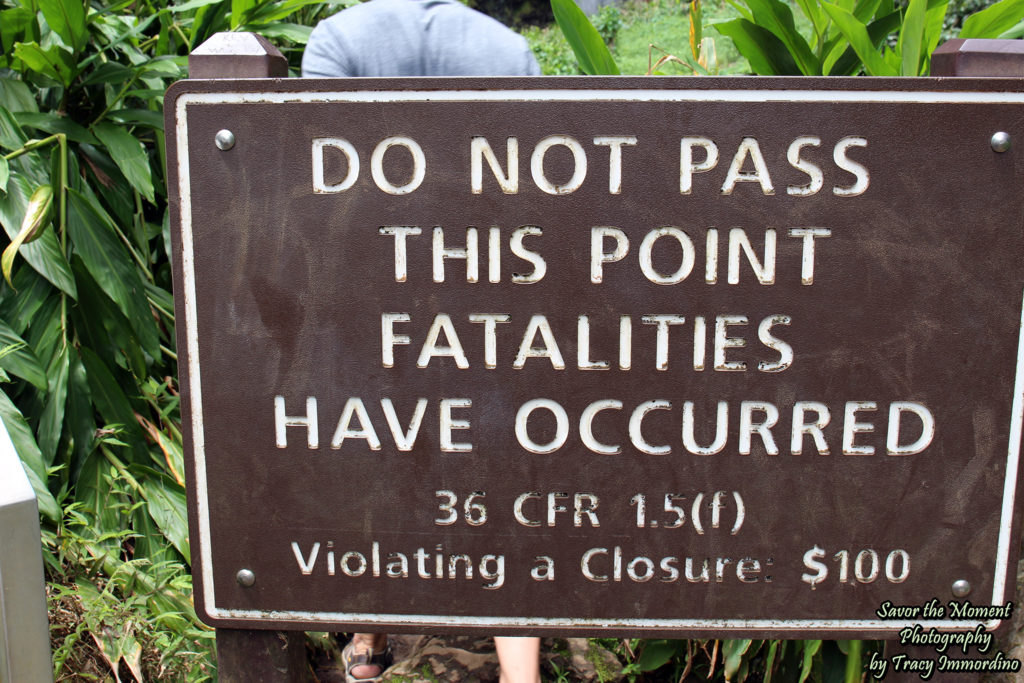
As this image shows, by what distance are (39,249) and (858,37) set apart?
1757 mm

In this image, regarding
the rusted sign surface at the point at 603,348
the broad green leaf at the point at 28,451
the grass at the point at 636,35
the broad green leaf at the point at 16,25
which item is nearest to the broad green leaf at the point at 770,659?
the rusted sign surface at the point at 603,348

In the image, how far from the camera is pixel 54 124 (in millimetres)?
2188

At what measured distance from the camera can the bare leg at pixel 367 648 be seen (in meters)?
1.82

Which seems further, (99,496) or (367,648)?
(99,496)

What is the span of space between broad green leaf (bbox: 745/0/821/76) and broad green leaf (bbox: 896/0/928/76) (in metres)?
0.21

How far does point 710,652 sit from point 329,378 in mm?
1197

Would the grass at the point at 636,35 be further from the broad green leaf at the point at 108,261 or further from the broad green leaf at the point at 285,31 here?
the broad green leaf at the point at 108,261

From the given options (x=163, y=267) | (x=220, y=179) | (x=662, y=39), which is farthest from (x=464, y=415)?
(x=662, y=39)

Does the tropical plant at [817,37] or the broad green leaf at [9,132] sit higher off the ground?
the tropical plant at [817,37]

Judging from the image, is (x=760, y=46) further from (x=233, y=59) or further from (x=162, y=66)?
(x=162, y=66)

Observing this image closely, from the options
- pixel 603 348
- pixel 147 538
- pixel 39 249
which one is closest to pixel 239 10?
pixel 39 249

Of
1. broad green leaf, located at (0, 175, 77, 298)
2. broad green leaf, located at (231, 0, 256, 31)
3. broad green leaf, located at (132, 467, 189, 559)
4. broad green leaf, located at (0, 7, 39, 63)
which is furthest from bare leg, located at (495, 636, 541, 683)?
broad green leaf, located at (0, 7, 39, 63)

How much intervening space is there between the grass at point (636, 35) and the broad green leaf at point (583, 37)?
417 inches

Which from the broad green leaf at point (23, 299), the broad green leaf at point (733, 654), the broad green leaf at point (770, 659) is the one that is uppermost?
the broad green leaf at point (23, 299)
